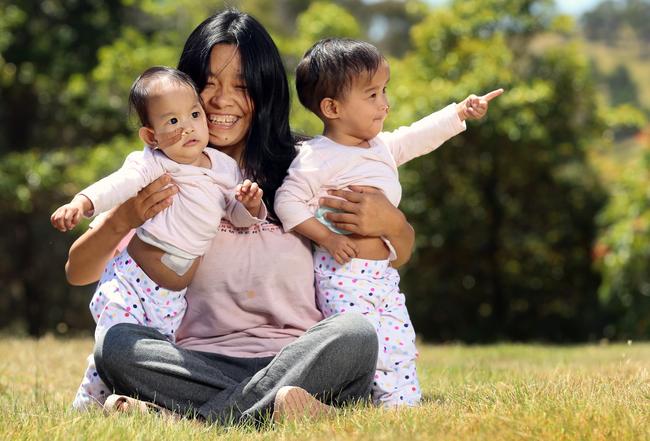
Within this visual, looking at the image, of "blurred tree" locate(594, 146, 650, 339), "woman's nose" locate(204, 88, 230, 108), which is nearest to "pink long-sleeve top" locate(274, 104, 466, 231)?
"woman's nose" locate(204, 88, 230, 108)

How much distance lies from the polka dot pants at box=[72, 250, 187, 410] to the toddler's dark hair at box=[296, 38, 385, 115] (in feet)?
3.47

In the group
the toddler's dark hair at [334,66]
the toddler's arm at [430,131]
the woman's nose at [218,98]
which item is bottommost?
the toddler's arm at [430,131]

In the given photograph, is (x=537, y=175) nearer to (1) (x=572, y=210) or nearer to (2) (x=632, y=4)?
(1) (x=572, y=210)

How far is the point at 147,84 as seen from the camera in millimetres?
3797

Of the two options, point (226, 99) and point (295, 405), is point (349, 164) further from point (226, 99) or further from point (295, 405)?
point (295, 405)

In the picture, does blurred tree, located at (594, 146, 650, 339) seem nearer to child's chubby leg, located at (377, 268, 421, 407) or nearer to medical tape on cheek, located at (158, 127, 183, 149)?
child's chubby leg, located at (377, 268, 421, 407)

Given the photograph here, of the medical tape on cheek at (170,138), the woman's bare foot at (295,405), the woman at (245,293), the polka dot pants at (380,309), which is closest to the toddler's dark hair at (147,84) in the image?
the medical tape on cheek at (170,138)

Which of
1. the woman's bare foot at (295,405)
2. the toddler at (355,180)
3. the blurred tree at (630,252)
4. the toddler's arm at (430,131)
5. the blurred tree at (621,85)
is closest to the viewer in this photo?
the woman's bare foot at (295,405)

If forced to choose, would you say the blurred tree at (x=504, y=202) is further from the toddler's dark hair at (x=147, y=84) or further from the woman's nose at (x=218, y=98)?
the toddler's dark hair at (x=147, y=84)

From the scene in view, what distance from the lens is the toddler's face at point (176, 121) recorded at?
148 inches

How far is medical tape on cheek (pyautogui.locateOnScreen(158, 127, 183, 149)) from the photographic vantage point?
12.4ft

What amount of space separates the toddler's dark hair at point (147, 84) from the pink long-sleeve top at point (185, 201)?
0.16 m

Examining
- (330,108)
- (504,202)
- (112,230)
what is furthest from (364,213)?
(504,202)

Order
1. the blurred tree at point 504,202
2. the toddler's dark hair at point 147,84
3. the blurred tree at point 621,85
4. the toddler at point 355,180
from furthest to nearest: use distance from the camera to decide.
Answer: the blurred tree at point 621,85 < the blurred tree at point 504,202 < the toddler at point 355,180 < the toddler's dark hair at point 147,84
